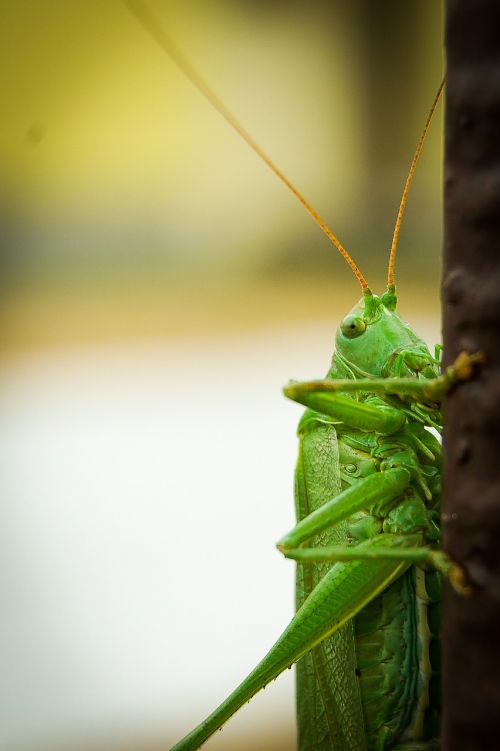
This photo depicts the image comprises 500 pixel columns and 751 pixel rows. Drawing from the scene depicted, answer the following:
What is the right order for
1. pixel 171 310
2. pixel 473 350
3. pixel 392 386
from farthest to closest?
pixel 171 310, pixel 392 386, pixel 473 350

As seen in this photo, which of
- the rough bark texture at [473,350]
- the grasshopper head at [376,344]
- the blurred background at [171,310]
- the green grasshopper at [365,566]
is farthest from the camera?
the blurred background at [171,310]

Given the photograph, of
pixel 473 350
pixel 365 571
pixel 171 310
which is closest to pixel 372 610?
pixel 365 571

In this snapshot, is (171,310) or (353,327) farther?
(171,310)

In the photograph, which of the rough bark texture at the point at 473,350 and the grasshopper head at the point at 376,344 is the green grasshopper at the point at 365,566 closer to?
the grasshopper head at the point at 376,344

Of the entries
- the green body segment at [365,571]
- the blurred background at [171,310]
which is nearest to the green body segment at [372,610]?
the green body segment at [365,571]

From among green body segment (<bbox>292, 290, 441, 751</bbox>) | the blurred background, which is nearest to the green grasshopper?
green body segment (<bbox>292, 290, 441, 751</bbox>)

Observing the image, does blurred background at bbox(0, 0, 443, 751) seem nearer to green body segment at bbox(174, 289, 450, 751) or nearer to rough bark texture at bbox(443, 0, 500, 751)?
green body segment at bbox(174, 289, 450, 751)

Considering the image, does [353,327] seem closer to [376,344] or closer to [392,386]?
[376,344]

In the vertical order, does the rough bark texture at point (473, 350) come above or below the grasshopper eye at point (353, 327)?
below
